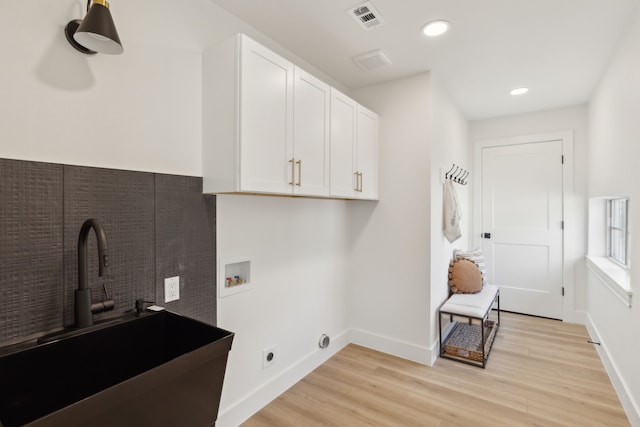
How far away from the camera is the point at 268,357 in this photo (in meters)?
2.25

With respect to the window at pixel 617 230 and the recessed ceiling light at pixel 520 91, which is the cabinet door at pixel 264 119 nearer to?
the recessed ceiling light at pixel 520 91

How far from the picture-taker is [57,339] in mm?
1145

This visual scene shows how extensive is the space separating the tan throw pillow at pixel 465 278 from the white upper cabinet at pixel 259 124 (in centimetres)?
187

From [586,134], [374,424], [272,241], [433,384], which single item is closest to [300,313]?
[272,241]

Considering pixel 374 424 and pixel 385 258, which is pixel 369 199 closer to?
pixel 385 258

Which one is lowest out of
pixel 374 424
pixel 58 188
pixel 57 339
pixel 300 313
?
pixel 374 424

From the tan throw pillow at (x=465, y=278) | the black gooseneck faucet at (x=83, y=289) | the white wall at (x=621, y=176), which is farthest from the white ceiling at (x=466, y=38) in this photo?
the tan throw pillow at (x=465, y=278)

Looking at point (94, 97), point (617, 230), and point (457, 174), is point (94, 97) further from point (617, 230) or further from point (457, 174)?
point (617, 230)

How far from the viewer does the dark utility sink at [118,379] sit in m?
0.89

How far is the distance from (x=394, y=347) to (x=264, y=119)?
7.62ft

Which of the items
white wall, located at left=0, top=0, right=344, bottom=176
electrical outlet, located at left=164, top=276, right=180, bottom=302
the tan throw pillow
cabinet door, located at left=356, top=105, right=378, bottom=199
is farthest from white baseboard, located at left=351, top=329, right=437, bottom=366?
white wall, located at left=0, top=0, right=344, bottom=176

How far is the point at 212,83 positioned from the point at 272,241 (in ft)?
3.56

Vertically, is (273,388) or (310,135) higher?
(310,135)

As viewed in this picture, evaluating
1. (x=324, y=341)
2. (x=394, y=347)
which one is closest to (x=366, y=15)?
(x=324, y=341)
